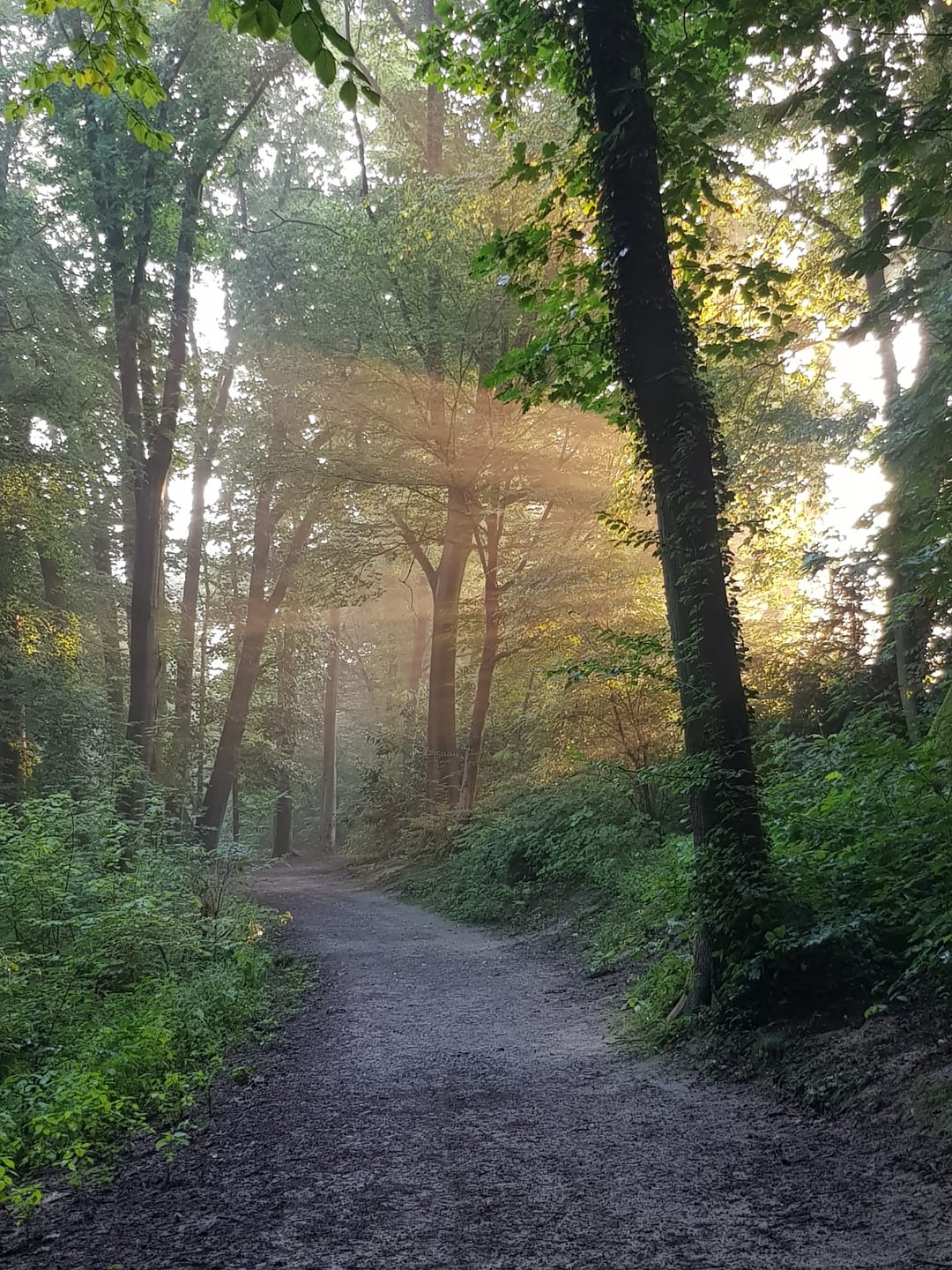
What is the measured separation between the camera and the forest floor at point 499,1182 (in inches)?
112

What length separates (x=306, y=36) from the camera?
8.30ft

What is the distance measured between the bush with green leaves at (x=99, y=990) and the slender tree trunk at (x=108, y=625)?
9579 millimetres

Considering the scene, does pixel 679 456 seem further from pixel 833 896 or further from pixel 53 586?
pixel 53 586

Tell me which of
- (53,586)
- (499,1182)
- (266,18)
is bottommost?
(499,1182)

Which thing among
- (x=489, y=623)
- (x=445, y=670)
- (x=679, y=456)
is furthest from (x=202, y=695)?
(x=679, y=456)

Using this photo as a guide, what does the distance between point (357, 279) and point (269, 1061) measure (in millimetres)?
13617

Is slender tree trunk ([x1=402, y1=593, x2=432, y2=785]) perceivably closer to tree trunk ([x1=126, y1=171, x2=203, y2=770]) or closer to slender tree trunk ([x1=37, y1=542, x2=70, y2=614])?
slender tree trunk ([x1=37, y1=542, x2=70, y2=614])

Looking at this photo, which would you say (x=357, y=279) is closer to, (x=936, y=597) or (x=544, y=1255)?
(x=936, y=597)

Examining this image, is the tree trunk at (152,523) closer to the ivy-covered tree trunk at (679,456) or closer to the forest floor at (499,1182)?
the forest floor at (499,1182)

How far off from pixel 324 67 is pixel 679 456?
341cm

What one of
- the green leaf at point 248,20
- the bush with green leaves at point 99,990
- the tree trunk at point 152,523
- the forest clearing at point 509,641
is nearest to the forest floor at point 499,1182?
the forest clearing at point 509,641

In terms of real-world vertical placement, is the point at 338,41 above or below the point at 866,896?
above

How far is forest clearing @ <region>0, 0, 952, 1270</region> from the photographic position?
11.8 ft

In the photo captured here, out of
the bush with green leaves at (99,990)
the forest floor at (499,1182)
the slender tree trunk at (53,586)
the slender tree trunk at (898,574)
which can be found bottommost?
the forest floor at (499,1182)
